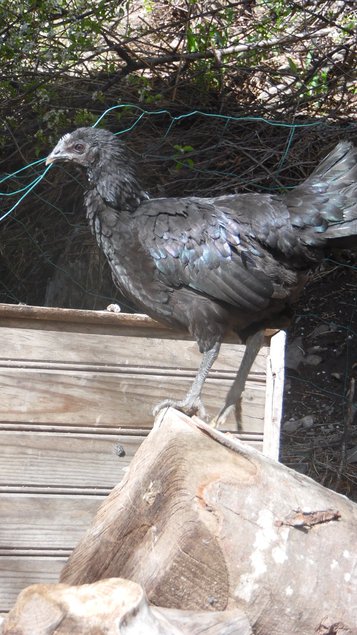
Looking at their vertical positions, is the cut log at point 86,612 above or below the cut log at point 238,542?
above

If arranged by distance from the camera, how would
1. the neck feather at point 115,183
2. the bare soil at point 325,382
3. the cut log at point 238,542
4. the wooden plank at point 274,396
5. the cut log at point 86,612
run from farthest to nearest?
the bare soil at point 325,382 < the neck feather at point 115,183 < the wooden plank at point 274,396 < the cut log at point 238,542 < the cut log at point 86,612

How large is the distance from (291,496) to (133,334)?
136cm

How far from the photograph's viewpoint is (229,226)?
333 centimetres

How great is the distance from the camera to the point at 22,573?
327cm

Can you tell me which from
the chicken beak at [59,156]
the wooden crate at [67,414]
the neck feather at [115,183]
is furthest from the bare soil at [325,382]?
the chicken beak at [59,156]

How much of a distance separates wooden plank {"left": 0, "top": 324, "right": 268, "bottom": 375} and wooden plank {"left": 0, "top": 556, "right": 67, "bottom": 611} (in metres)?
0.79

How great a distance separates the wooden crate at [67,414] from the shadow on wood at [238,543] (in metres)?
0.99

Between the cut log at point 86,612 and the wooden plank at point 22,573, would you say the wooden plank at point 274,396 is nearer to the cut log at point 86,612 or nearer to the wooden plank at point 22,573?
the wooden plank at point 22,573

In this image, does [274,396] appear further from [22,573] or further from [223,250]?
[22,573]

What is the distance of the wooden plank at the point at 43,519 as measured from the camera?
3.22m

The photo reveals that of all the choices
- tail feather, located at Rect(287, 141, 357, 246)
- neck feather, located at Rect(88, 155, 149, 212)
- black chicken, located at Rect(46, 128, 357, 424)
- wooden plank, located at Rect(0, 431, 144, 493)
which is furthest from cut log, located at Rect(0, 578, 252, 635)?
neck feather, located at Rect(88, 155, 149, 212)

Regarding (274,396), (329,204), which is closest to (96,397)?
(274,396)

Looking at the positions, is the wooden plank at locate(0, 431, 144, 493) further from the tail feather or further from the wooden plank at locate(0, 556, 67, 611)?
the tail feather

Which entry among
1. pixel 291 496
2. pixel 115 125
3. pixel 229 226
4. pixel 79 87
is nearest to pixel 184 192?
pixel 115 125
